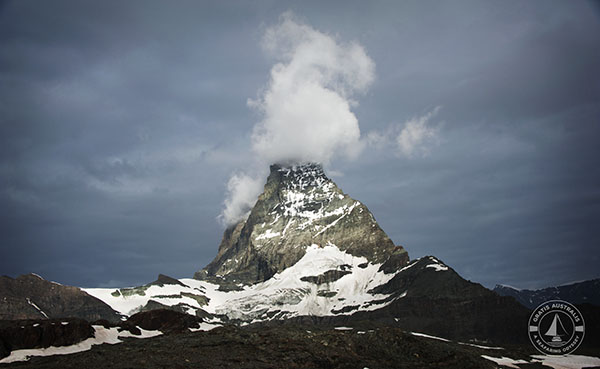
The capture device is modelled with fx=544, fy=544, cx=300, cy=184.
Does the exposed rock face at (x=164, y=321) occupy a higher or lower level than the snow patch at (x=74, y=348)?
higher

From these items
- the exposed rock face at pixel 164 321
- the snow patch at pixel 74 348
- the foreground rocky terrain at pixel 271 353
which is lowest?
the foreground rocky terrain at pixel 271 353

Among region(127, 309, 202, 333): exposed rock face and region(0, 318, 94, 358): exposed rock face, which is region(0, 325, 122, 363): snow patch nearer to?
region(0, 318, 94, 358): exposed rock face

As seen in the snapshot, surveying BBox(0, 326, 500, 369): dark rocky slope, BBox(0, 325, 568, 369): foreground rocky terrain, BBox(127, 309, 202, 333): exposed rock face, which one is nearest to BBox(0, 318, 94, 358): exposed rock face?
BBox(0, 325, 568, 369): foreground rocky terrain

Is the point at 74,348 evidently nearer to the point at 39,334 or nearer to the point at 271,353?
the point at 39,334

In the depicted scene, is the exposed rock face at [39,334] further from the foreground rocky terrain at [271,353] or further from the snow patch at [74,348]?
the foreground rocky terrain at [271,353]

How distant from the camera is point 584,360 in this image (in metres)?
172

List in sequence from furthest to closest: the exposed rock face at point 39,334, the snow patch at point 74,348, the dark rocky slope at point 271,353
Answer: the exposed rock face at point 39,334 < the snow patch at point 74,348 < the dark rocky slope at point 271,353

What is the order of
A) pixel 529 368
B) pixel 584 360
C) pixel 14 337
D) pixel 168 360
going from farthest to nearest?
pixel 584 360, pixel 529 368, pixel 14 337, pixel 168 360

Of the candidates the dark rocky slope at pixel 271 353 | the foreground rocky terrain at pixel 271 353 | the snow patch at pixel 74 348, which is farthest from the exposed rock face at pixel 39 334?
the dark rocky slope at pixel 271 353

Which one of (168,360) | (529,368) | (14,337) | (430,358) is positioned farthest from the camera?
(529,368)

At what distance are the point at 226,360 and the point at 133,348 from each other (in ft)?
61.3

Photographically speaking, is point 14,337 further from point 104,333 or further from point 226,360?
point 226,360

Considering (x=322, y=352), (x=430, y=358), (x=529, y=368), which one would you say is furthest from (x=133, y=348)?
(x=529, y=368)

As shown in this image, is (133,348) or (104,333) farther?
(104,333)
